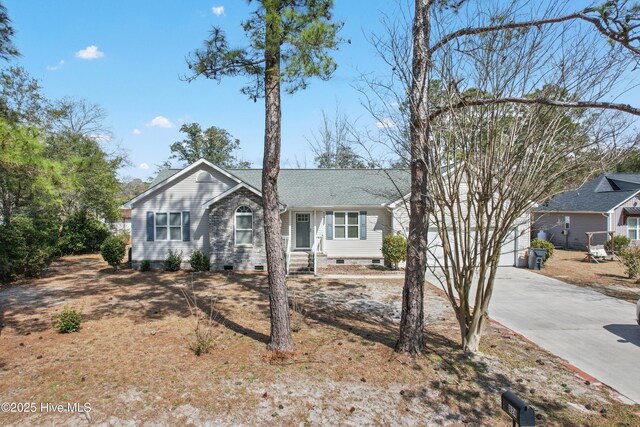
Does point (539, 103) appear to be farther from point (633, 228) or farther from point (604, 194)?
point (604, 194)

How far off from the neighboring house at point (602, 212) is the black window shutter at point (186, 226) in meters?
17.8

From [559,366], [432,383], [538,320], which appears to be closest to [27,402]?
[432,383]

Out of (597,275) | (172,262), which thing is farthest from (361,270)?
(597,275)

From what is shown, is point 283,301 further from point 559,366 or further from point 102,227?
point 102,227

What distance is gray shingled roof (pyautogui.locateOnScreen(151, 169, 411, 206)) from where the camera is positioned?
17.0 metres

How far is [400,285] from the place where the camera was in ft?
41.6

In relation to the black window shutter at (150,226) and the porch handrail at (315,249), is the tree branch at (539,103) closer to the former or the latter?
the porch handrail at (315,249)

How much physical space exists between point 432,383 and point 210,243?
39.0 feet

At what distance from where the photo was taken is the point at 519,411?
2600mm

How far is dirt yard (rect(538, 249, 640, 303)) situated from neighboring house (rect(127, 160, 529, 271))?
197cm

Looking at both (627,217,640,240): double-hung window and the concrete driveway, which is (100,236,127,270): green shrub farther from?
(627,217,640,240): double-hung window

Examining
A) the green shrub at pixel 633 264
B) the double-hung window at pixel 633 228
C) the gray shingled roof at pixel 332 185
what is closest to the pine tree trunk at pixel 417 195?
the gray shingled roof at pixel 332 185

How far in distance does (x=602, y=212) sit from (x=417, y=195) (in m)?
21.4

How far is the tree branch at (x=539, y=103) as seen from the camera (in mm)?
4102
